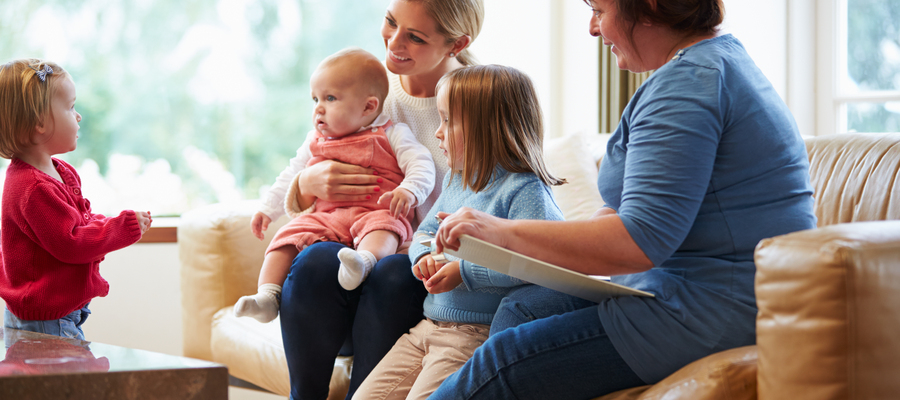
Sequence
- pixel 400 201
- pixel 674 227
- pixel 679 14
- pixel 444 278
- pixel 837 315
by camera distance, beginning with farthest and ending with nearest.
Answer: pixel 400 201
pixel 444 278
pixel 679 14
pixel 674 227
pixel 837 315

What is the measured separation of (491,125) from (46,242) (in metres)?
0.96

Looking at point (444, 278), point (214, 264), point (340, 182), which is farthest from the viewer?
point (214, 264)

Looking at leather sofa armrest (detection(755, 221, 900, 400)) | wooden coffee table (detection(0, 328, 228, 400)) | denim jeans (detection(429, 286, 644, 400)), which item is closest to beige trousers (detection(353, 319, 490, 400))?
denim jeans (detection(429, 286, 644, 400))

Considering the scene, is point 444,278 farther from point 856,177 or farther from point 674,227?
point 856,177

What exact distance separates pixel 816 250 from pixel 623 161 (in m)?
0.33

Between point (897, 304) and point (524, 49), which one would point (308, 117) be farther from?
point (897, 304)

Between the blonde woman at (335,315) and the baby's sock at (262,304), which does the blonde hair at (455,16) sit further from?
the baby's sock at (262,304)

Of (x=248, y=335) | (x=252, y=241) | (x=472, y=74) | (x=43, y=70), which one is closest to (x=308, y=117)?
(x=252, y=241)

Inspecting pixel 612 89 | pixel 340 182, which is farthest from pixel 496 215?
pixel 612 89

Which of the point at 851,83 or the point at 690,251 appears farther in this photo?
the point at 851,83

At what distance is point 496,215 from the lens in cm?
129

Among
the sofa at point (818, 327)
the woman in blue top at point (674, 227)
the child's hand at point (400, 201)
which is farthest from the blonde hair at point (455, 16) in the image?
the sofa at point (818, 327)

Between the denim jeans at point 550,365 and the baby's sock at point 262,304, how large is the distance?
563 mm

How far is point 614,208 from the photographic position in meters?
1.09
